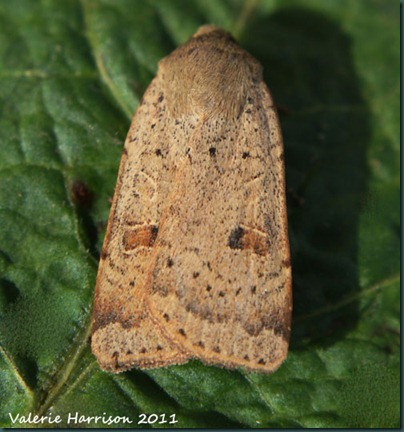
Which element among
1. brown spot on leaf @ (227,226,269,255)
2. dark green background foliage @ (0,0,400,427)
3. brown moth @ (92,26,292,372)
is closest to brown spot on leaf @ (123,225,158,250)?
brown moth @ (92,26,292,372)

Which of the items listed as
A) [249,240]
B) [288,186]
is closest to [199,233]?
[249,240]

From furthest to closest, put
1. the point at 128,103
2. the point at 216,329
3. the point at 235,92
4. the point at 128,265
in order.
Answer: the point at 128,103 → the point at 235,92 → the point at 128,265 → the point at 216,329

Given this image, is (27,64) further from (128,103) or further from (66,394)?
(66,394)

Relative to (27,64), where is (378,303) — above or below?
below

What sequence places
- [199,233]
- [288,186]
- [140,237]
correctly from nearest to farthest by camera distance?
[199,233] → [140,237] → [288,186]

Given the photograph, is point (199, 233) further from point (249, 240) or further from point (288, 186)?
point (288, 186)

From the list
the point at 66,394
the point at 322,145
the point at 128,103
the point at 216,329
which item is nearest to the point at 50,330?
the point at 66,394

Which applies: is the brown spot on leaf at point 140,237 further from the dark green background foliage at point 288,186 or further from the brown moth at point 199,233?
the dark green background foliage at point 288,186
